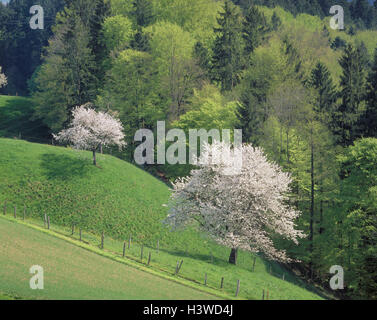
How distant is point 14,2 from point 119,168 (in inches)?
6064

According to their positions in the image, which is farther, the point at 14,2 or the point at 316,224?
the point at 14,2

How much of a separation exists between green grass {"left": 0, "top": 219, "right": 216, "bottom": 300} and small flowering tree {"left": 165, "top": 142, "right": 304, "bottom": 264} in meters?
13.5

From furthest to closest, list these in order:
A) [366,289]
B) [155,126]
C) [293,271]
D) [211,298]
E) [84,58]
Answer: [84,58] → [155,126] → [293,271] → [366,289] → [211,298]

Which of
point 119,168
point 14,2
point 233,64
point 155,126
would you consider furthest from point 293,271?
point 14,2

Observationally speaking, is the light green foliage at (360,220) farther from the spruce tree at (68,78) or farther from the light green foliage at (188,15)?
the light green foliage at (188,15)

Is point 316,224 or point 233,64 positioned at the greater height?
point 233,64

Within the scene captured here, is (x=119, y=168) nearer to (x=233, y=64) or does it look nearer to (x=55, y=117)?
(x=55, y=117)

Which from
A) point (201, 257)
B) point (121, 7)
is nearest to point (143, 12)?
point (121, 7)

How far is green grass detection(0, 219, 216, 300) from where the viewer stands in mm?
31175

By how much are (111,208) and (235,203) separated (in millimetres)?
15159

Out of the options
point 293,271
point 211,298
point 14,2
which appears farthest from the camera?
point 14,2

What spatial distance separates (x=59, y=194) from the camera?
197 feet

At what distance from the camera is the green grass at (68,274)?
102ft

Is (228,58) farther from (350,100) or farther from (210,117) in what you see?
(350,100)
